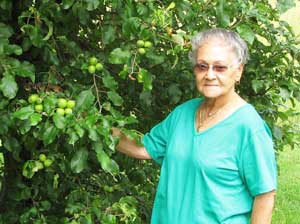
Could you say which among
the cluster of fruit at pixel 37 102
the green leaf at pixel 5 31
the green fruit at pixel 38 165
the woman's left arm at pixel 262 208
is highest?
the green leaf at pixel 5 31

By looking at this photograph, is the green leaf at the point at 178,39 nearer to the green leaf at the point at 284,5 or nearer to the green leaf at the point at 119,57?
the green leaf at the point at 119,57

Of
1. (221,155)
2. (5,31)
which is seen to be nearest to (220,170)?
(221,155)

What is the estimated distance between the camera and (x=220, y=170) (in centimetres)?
224

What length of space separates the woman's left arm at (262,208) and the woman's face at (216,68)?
16.3 inches

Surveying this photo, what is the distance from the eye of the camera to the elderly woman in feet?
7.27

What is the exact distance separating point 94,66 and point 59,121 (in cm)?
45

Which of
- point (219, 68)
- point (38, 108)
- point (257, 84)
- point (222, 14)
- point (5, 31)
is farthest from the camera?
point (257, 84)

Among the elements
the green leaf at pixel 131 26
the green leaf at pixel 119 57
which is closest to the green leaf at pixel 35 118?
the green leaf at pixel 119 57

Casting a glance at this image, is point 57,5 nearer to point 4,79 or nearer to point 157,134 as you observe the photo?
point 4,79

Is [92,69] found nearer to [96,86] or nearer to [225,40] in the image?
[96,86]

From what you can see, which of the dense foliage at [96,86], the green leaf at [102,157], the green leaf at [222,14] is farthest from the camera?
the green leaf at [222,14]

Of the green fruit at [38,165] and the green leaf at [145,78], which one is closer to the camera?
the green leaf at [145,78]

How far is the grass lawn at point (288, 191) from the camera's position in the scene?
17.1ft

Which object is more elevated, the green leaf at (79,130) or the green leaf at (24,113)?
the green leaf at (24,113)
